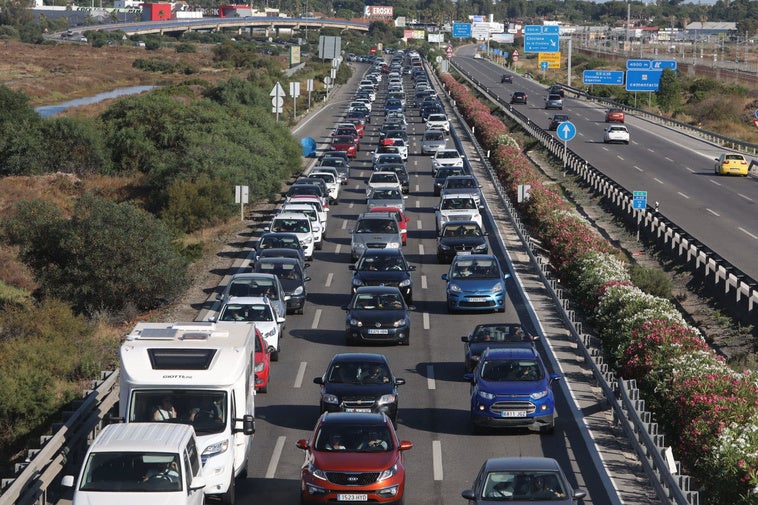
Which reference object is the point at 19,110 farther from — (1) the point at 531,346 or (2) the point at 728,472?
(2) the point at 728,472

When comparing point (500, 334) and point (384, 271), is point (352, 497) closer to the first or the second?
point (500, 334)

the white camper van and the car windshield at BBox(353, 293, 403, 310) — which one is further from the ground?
the white camper van

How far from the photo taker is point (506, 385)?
800 inches

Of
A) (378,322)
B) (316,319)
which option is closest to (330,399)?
(378,322)

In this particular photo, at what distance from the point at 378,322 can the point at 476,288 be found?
14.6 feet

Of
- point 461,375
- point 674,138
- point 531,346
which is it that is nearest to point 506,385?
point 531,346

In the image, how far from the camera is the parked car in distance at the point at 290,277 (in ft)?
104

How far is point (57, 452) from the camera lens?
57.1 ft

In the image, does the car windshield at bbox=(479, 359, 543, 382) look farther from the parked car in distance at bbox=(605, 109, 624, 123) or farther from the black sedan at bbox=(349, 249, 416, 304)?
the parked car in distance at bbox=(605, 109, 624, 123)

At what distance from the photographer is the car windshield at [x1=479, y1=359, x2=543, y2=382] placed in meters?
20.6

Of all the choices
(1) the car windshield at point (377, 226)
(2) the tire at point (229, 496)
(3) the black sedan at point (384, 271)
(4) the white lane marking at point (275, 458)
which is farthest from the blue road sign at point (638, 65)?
(2) the tire at point (229, 496)

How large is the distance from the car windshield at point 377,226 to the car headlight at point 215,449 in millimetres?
22901

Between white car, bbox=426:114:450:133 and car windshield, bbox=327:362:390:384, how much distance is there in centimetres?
5621

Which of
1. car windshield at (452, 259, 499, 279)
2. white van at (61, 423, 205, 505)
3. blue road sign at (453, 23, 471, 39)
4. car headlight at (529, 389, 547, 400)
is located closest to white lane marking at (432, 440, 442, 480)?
car headlight at (529, 389, 547, 400)
